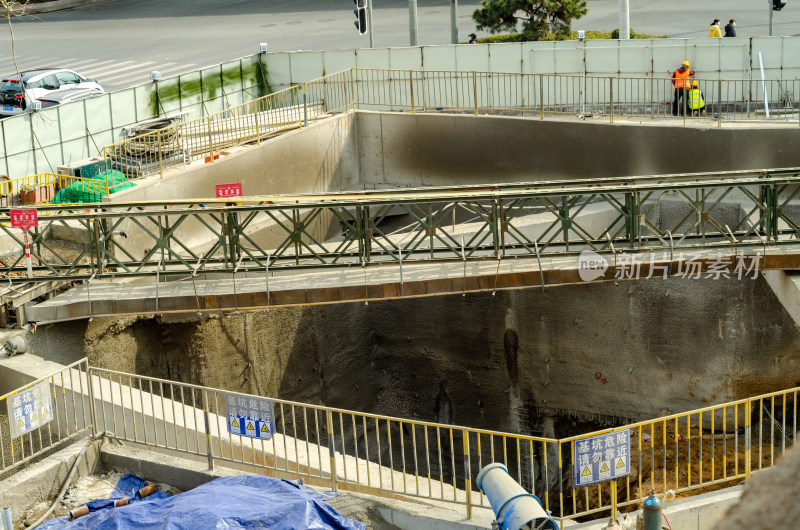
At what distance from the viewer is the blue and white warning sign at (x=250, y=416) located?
33.4 ft

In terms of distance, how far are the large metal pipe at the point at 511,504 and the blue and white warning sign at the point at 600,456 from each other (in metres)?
0.85

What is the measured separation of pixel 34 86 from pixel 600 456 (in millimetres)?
21638

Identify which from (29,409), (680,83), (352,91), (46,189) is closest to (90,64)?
(352,91)

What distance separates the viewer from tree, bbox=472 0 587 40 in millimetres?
28500

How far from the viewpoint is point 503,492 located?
852 centimetres

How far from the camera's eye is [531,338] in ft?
59.3

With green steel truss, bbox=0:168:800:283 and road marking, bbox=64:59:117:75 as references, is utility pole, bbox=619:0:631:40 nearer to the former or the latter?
green steel truss, bbox=0:168:800:283

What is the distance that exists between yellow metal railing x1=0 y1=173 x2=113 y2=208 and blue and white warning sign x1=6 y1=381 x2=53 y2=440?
694 centimetres

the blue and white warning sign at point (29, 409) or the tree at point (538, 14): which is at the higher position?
the tree at point (538, 14)

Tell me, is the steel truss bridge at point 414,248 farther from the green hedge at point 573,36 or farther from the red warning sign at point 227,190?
the green hedge at point 573,36

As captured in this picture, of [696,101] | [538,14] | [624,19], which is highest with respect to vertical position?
[538,14]

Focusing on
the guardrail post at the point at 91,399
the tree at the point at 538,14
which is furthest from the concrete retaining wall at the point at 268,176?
the tree at the point at 538,14

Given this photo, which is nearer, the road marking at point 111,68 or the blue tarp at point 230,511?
the blue tarp at point 230,511

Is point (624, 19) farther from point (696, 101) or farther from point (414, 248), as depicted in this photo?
point (414, 248)
